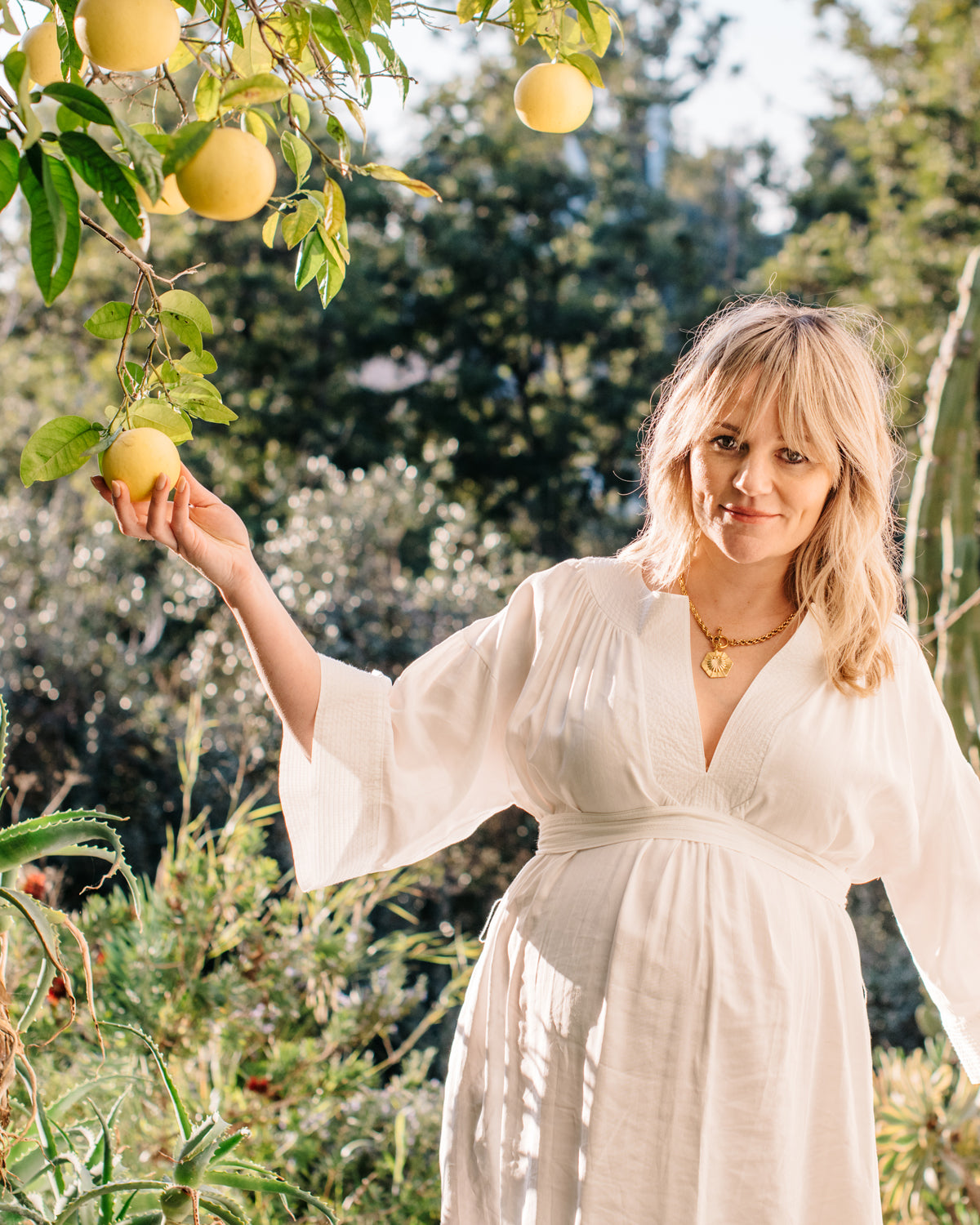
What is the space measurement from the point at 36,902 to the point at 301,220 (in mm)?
648

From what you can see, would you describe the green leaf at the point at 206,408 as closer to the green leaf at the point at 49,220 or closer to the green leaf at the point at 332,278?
the green leaf at the point at 332,278

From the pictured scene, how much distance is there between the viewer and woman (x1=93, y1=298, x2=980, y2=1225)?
138 centimetres

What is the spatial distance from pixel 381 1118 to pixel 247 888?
0.71 m

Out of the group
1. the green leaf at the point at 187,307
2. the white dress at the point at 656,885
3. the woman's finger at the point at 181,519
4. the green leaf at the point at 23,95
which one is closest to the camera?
the green leaf at the point at 23,95

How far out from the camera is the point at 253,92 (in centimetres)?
77

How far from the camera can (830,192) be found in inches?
537

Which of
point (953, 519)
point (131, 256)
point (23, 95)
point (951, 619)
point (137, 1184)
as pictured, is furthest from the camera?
point (953, 519)

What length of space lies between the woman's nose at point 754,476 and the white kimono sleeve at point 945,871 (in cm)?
35

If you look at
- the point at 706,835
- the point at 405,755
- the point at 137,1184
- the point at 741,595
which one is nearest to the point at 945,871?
the point at 706,835

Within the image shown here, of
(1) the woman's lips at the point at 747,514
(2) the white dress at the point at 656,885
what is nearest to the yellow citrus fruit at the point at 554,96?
(1) the woman's lips at the point at 747,514

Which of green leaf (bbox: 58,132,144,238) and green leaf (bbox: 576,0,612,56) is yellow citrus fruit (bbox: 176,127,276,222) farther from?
Result: green leaf (bbox: 576,0,612,56)

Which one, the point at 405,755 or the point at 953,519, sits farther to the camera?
the point at 953,519

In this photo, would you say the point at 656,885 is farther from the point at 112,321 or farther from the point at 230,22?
the point at 230,22

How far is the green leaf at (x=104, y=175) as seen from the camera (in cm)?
68
